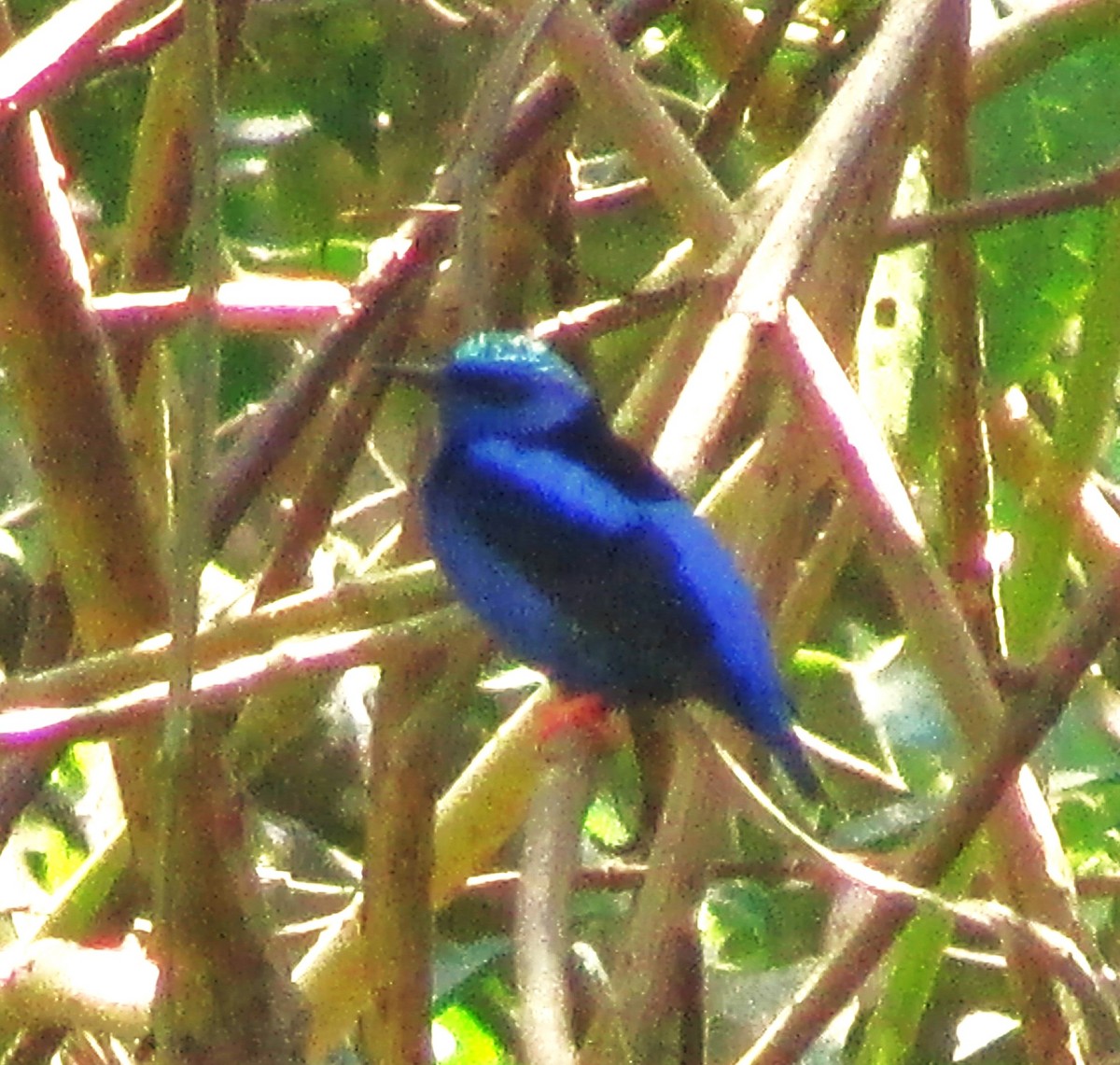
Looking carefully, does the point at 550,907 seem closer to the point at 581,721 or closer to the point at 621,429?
the point at 581,721

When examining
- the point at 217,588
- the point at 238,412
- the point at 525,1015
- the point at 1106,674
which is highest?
the point at 525,1015

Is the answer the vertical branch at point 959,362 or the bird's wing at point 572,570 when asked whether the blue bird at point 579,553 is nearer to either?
the bird's wing at point 572,570

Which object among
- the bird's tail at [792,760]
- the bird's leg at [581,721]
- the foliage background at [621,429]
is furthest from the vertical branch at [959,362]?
the bird's leg at [581,721]

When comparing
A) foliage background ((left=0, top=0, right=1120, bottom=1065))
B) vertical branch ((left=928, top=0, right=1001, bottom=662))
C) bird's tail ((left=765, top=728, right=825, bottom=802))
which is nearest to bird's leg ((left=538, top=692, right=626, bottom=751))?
foliage background ((left=0, top=0, right=1120, bottom=1065))

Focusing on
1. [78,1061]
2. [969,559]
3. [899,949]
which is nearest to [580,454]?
[969,559]

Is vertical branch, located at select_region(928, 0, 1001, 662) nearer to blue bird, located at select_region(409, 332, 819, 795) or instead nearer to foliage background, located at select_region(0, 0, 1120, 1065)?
foliage background, located at select_region(0, 0, 1120, 1065)

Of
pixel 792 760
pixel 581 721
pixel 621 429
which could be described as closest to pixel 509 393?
pixel 621 429

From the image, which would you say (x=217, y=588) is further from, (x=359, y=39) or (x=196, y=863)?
(x=196, y=863)
